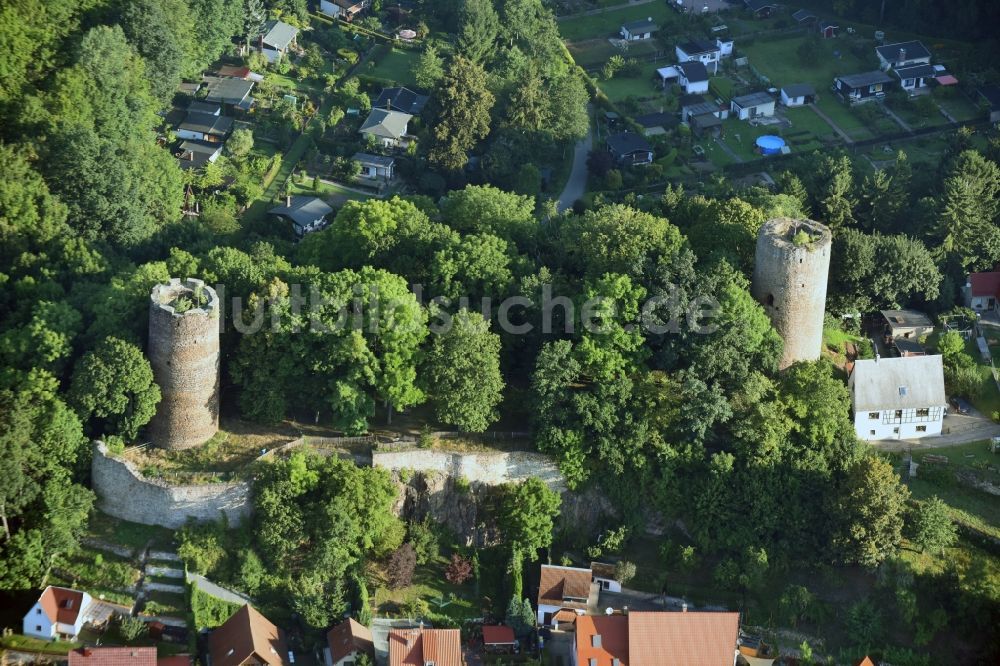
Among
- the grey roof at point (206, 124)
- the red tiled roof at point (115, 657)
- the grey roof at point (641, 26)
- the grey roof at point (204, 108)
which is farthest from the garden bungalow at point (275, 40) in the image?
the red tiled roof at point (115, 657)

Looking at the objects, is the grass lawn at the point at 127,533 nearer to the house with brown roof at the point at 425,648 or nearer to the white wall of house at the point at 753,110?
the house with brown roof at the point at 425,648

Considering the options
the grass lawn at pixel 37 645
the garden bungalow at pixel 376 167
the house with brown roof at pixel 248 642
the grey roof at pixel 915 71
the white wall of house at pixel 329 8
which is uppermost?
the white wall of house at pixel 329 8

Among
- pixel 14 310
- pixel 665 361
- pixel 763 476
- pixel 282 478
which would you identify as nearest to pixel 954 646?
pixel 763 476

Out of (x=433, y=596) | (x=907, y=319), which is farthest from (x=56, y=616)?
(x=907, y=319)

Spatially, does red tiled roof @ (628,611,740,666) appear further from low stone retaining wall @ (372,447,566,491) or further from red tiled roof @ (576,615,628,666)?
low stone retaining wall @ (372,447,566,491)

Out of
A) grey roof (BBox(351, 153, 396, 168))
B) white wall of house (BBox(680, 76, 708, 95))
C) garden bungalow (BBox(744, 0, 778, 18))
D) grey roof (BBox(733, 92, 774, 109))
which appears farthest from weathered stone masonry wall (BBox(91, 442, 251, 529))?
garden bungalow (BBox(744, 0, 778, 18))

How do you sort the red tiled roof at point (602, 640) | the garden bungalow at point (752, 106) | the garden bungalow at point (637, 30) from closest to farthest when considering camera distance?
the red tiled roof at point (602, 640), the garden bungalow at point (752, 106), the garden bungalow at point (637, 30)

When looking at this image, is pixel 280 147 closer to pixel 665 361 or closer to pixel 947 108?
pixel 665 361
